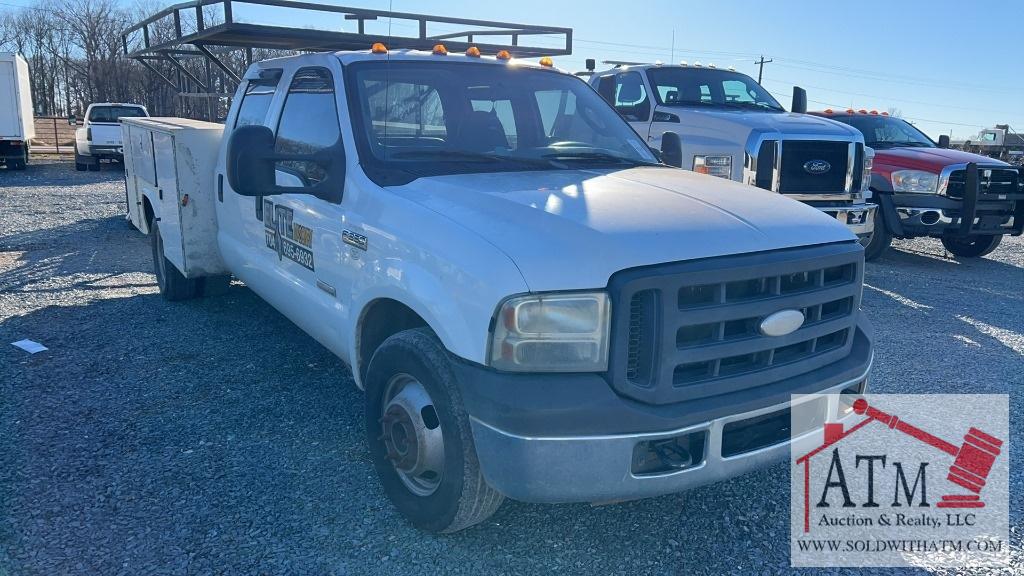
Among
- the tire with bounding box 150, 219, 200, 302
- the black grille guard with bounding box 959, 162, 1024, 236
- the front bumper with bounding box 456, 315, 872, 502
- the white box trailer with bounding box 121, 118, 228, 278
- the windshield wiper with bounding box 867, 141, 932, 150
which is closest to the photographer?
the front bumper with bounding box 456, 315, 872, 502

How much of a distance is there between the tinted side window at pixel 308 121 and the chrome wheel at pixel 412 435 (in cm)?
131

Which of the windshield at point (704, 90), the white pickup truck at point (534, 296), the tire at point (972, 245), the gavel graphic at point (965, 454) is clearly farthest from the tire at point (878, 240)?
the white pickup truck at point (534, 296)

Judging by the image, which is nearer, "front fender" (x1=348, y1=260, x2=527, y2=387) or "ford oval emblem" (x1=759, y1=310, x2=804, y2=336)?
"front fender" (x1=348, y1=260, x2=527, y2=387)

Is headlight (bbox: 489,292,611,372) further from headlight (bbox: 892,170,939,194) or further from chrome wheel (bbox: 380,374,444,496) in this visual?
headlight (bbox: 892,170,939,194)

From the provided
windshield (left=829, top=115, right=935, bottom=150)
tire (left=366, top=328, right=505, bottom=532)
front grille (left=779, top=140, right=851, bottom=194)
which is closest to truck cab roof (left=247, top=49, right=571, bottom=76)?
tire (left=366, top=328, right=505, bottom=532)

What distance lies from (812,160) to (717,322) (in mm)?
6117

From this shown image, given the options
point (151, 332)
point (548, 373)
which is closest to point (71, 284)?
point (151, 332)

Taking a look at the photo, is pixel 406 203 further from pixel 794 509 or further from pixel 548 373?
pixel 794 509

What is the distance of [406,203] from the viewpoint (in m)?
3.03

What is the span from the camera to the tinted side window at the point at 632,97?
8781mm

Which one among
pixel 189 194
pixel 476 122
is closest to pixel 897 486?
pixel 476 122

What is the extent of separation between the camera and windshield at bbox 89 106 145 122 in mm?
19250

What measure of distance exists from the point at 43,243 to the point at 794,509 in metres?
9.34

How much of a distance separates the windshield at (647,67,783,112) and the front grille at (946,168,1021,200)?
2.24 m
